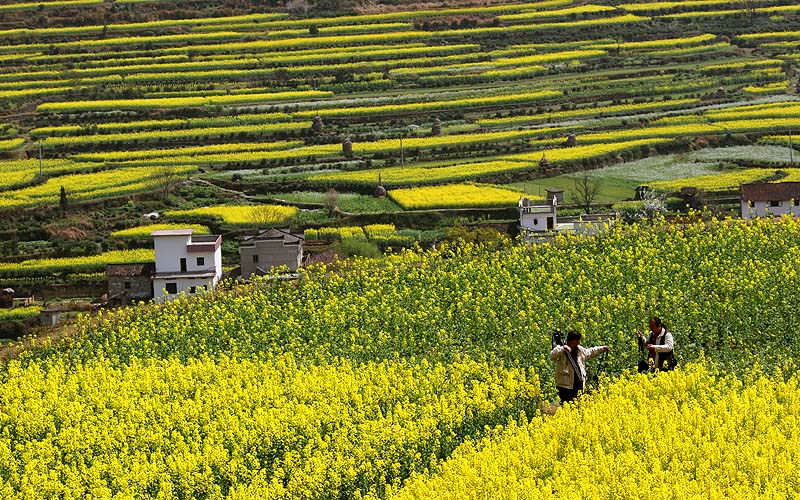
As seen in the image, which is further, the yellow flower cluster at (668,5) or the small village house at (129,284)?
the yellow flower cluster at (668,5)

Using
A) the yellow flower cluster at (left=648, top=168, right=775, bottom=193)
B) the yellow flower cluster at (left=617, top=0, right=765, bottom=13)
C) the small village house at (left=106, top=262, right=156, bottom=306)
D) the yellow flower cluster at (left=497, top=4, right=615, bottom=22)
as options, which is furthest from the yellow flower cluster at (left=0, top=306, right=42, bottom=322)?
the yellow flower cluster at (left=617, top=0, right=765, bottom=13)

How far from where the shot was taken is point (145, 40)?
10106cm

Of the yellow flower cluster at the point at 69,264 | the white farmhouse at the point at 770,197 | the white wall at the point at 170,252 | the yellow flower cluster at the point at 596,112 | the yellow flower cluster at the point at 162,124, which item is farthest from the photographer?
the yellow flower cluster at the point at 596,112

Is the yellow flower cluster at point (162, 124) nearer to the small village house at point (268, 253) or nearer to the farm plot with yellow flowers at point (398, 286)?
the farm plot with yellow flowers at point (398, 286)

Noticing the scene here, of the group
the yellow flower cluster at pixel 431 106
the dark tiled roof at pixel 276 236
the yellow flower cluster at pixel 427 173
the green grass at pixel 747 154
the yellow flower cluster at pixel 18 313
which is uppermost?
the yellow flower cluster at pixel 431 106

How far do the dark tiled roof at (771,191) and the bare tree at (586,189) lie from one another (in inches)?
279

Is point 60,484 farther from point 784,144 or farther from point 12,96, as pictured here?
point 12,96

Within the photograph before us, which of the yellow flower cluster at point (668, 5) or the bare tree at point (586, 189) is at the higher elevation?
the yellow flower cluster at point (668, 5)

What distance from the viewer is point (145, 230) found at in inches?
2402

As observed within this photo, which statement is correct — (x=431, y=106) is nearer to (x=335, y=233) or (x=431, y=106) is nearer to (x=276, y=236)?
(x=335, y=233)

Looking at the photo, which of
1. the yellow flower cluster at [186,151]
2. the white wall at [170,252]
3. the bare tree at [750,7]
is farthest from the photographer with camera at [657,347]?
the bare tree at [750,7]

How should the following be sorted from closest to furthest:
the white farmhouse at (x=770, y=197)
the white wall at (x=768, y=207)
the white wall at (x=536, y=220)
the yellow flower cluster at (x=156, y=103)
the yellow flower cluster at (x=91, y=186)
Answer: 1. the white wall at (x=768, y=207)
2. the white farmhouse at (x=770, y=197)
3. the white wall at (x=536, y=220)
4. the yellow flower cluster at (x=91, y=186)
5. the yellow flower cluster at (x=156, y=103)

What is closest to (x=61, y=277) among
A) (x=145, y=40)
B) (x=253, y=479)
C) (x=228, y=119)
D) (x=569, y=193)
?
(x=569, y=193)

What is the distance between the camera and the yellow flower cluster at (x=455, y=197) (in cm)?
6144
